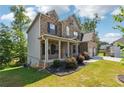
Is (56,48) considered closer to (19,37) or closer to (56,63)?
(56,63)

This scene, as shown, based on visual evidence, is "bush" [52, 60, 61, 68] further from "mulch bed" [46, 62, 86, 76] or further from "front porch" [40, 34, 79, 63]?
"front porch" [40, 34, 79, 63]

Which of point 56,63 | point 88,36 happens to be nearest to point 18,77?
point 56,63


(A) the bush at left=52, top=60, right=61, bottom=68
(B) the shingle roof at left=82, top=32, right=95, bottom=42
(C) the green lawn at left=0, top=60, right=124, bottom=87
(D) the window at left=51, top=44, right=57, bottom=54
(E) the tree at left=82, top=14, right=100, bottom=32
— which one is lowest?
(C) the green lawn at left=0, top=60, right=124, bottom=87

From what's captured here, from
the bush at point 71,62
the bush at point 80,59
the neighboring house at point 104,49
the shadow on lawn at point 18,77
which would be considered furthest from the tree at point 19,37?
the neighboring house at point 104,49

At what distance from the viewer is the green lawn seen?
5922 mm

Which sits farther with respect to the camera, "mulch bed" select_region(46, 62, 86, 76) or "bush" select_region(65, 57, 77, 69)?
"bush" select_region(65, 57, 77, 69)

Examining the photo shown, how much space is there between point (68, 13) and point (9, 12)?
186 cm

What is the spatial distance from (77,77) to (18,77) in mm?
1822

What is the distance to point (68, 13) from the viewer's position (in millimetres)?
6410

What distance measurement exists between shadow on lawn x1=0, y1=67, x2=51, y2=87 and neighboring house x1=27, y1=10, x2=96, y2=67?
0.80m

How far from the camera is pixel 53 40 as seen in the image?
8.95 meters

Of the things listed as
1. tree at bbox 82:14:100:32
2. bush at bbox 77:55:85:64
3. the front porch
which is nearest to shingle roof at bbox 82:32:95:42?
tree at bbox 82:14:100:32
